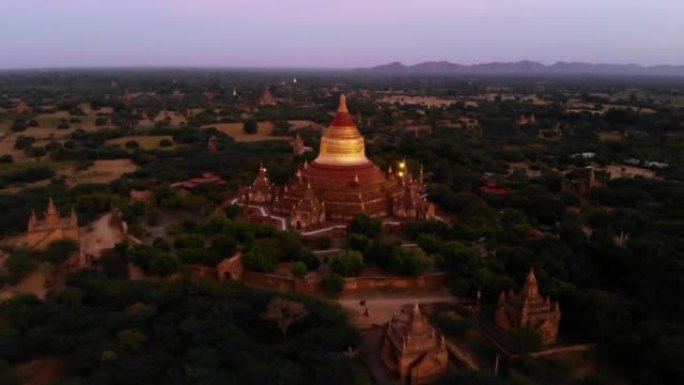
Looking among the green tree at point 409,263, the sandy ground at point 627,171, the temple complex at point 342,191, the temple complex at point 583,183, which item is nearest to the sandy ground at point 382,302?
the green tree at point 409,263

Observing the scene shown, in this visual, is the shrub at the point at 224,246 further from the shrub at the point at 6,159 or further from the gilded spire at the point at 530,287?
the shrub at the point at 6,159

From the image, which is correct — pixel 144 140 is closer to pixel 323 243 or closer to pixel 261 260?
pixel 323 243

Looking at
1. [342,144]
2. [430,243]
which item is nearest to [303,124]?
[342,144]

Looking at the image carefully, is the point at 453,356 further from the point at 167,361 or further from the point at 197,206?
the point at 197,206

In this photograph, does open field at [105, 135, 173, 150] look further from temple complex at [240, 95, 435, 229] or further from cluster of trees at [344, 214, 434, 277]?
→ cluster of trees at [344, 214, 434, 277]

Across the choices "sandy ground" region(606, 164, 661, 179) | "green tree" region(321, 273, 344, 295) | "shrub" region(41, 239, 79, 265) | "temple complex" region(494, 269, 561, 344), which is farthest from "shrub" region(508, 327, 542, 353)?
"sandy ground" region(606, 164, 661, 179)

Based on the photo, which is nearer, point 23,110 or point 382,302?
point 382,302

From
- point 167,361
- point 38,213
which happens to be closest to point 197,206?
point 38,213
